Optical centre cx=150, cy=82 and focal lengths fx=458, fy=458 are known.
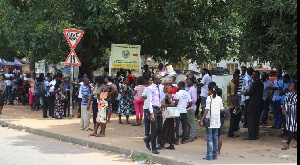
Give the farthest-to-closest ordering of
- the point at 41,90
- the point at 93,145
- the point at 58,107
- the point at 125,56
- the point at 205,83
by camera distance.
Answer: the point at 41,90 → the point at 125,56 → the point at 58,107 → the point at 205,83 → the point at 93,145

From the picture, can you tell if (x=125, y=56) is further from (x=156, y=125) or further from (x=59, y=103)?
(x=156, y=125)

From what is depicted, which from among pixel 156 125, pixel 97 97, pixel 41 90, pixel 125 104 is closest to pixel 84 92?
pixel 97 97

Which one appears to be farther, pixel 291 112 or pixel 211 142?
pixel 291 112

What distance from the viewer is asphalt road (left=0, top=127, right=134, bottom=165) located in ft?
31.4

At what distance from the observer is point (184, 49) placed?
21.7 meters

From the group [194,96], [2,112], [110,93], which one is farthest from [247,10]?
[2,112]

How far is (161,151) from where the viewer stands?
34.5 feet

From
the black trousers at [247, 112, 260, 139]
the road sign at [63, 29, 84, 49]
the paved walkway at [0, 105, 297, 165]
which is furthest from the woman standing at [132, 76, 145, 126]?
the black trousers at [247, 112, 260, 139]

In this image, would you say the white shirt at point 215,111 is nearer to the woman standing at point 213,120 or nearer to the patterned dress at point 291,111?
the woman standing at point 213,120

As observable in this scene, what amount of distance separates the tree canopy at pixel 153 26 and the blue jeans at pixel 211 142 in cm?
282

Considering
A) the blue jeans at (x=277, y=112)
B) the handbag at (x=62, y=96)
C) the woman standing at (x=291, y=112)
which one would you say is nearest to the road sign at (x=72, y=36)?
the handbag at (x=62, y=96)

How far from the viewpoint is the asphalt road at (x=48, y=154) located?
31.4 feet

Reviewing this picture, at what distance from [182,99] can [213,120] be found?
2055 mm

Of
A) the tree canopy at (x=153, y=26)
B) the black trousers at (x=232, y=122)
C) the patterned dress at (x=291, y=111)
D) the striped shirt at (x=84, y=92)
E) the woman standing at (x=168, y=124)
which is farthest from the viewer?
the striped shirt at (x=84, y=92)
